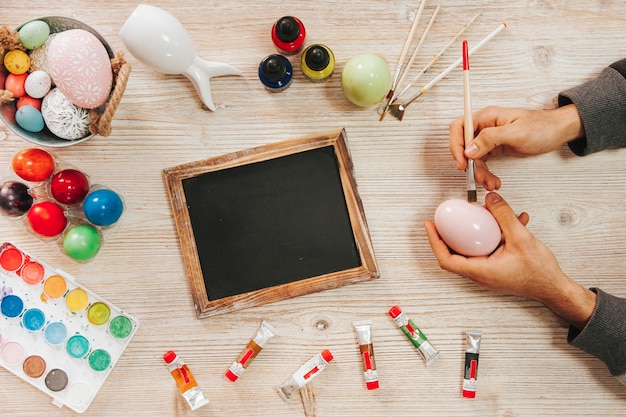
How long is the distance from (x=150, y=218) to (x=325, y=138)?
36 cm

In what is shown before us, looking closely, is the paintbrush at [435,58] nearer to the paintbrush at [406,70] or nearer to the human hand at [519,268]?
the paintbrush at [406,70]

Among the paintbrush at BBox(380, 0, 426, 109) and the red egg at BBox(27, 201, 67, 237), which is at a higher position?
the paintbrush at BBox(380, 0, 426, 109)

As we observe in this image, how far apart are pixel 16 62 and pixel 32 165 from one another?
6.7 inches

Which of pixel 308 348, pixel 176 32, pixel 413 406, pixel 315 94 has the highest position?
pixel 176 32

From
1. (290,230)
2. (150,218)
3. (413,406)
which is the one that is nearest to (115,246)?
(150,218)

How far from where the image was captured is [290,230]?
2.82ft

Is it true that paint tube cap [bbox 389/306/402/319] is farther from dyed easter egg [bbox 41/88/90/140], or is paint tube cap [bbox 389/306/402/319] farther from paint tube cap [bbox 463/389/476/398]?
dyed easter egg [bbox 41/88/90/140]

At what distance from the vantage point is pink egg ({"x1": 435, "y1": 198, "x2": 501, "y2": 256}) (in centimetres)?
75

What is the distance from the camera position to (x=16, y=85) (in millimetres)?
749

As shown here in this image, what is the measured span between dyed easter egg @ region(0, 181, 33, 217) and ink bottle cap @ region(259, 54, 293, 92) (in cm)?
46

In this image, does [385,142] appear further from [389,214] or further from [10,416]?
[10,416]

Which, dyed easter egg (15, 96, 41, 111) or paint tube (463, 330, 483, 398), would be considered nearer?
dyed easter egg (15, 96, 41, 111)

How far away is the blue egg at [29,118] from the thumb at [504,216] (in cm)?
75

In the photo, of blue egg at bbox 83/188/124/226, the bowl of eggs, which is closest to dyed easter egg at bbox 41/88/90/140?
the bowl of eggs
